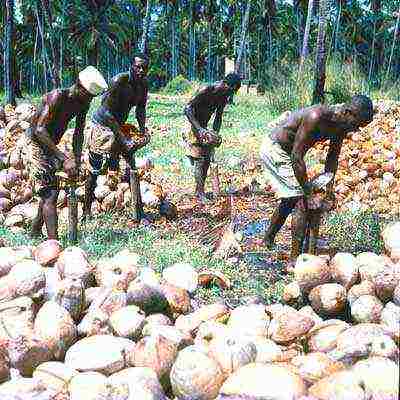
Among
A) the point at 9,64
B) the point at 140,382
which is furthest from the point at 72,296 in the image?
the point at 9,64

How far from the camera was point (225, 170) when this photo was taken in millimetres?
8453

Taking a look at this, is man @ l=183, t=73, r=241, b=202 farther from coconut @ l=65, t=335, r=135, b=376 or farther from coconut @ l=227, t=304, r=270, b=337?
coconut @ l=65, t=335, r=135, b=376

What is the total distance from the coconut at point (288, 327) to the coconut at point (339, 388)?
2.02ft

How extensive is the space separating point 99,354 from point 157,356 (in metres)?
0.26

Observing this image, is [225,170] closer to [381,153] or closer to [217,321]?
[381,153]

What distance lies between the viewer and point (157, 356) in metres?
2.66

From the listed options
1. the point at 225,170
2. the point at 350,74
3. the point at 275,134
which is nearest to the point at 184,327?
the point at 275,134

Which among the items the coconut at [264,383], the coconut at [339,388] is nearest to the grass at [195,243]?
the coconut at [264,383]

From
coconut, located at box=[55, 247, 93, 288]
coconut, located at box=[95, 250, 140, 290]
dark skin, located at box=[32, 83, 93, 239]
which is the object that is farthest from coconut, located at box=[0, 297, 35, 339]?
dark skin, located at box=[32, 83, 93, 239]

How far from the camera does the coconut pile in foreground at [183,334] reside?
93.1 inches

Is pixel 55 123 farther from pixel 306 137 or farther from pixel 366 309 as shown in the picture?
pixel 366 309

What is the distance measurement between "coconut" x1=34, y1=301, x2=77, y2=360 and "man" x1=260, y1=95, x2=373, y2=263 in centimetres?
196

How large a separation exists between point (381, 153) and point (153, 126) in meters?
6.17

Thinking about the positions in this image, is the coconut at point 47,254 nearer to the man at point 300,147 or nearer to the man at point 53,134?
the man at point 53,134
